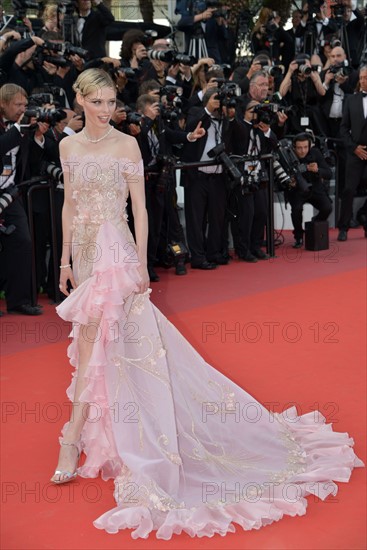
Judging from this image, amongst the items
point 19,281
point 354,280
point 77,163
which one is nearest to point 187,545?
point 77,163

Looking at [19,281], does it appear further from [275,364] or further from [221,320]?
[275,364]

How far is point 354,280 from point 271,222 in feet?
4.41

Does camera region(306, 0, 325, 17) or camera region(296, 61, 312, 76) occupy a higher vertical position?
camera region(306, 0, 325, 17)

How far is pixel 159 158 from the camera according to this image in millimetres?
7887

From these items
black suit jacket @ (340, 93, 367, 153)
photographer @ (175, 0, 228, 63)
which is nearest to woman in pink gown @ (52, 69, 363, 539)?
black suit jacket @ (340, 93, 367, 153)

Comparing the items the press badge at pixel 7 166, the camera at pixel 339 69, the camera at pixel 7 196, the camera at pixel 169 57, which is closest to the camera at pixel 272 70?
the camera at pixel 339 69

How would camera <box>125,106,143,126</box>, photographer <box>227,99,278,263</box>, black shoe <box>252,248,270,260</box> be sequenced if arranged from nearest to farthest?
camera <box>125,106,143,126</box> → photographer <box>227,99,278,263</box> → black shoe <box>252,248,270,260</box>

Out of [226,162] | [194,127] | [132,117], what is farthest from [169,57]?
[132,117]

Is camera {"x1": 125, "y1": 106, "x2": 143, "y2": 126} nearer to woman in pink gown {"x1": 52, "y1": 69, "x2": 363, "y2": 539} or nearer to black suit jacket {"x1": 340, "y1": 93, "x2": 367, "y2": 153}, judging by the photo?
black suit jacket {"x1": 340, "y1": 93, "x2": 367, "y2": 153}

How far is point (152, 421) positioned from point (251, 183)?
515cm

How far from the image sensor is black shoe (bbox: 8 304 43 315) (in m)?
6.84

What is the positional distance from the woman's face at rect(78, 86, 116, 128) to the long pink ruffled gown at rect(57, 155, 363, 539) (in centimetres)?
16

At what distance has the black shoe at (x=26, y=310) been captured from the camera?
22.5 ft

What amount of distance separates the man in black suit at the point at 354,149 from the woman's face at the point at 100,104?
6.41 meters
